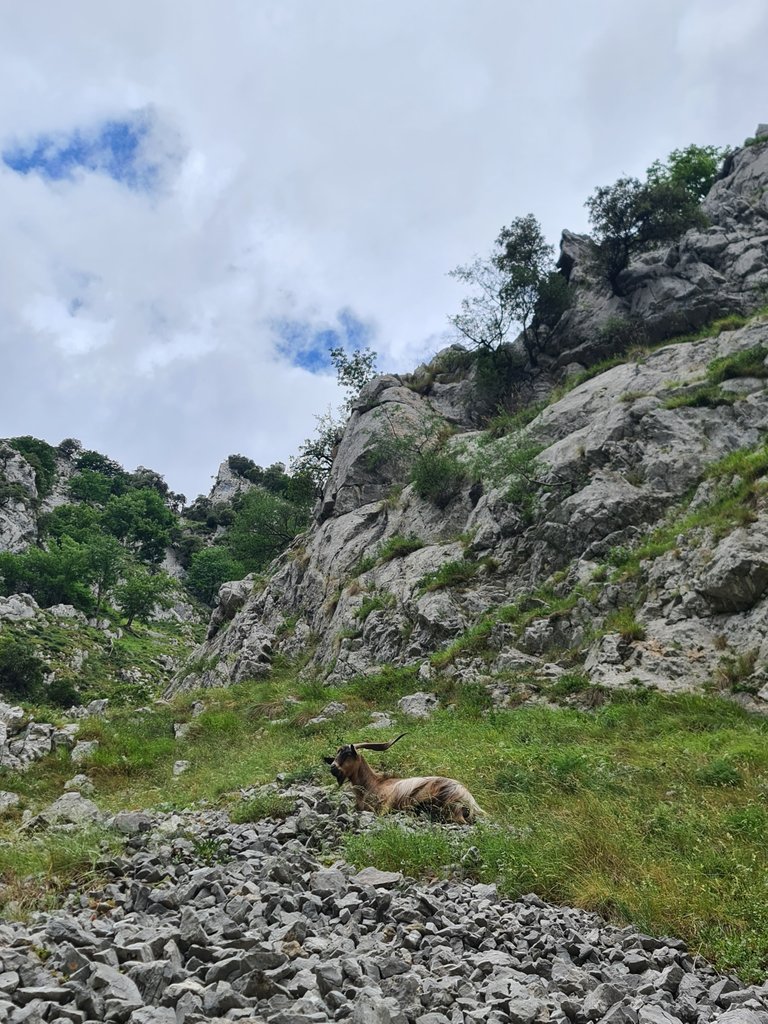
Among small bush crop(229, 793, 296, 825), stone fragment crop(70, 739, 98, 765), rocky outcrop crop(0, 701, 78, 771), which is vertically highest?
rocky outcrop crop(0, 701, 78, 771)

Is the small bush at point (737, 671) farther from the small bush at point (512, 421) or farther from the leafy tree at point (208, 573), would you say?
the leafy tree at point (208, 573)

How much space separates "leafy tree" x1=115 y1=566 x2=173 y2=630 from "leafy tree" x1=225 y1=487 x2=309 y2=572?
33378mm

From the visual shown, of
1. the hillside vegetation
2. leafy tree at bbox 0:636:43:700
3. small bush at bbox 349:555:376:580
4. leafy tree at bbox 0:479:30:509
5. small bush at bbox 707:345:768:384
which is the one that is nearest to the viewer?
the hillside vegetation

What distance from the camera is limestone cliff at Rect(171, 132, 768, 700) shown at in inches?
687

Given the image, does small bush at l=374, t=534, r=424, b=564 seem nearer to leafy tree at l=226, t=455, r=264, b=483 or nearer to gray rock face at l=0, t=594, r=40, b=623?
gray rock face at l=0, t=594, r=40, b=623

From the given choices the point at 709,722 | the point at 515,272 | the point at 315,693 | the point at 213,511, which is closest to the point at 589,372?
the point at 515,272

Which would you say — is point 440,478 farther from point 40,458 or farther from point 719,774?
point 40,458

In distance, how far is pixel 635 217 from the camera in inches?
1763

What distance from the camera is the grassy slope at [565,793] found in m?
5.45

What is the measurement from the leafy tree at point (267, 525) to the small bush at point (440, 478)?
21935mm

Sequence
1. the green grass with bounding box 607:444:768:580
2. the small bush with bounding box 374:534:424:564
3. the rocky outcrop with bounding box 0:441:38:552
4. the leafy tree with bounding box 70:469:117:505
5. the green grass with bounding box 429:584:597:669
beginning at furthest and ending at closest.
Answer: the leafy tree with bounding box 70:469:117:505, the rocky outcrop with bounding box 0:441:38:552, the small bush with bounding box 374:534:424:564, the green grass with bounding box 429:584:597:669, the green grass with bounding box 607:444:768:580

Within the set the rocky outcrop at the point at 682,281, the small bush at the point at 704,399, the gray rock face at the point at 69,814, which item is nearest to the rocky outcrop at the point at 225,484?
the rocky outcrop at the point at 682,281

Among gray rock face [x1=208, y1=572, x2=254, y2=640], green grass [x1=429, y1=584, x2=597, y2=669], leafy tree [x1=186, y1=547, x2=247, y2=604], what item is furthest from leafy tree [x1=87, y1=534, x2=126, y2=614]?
green grass [x1=429, y1=584, x2=597, y2=669]

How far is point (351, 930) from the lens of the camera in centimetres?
503
